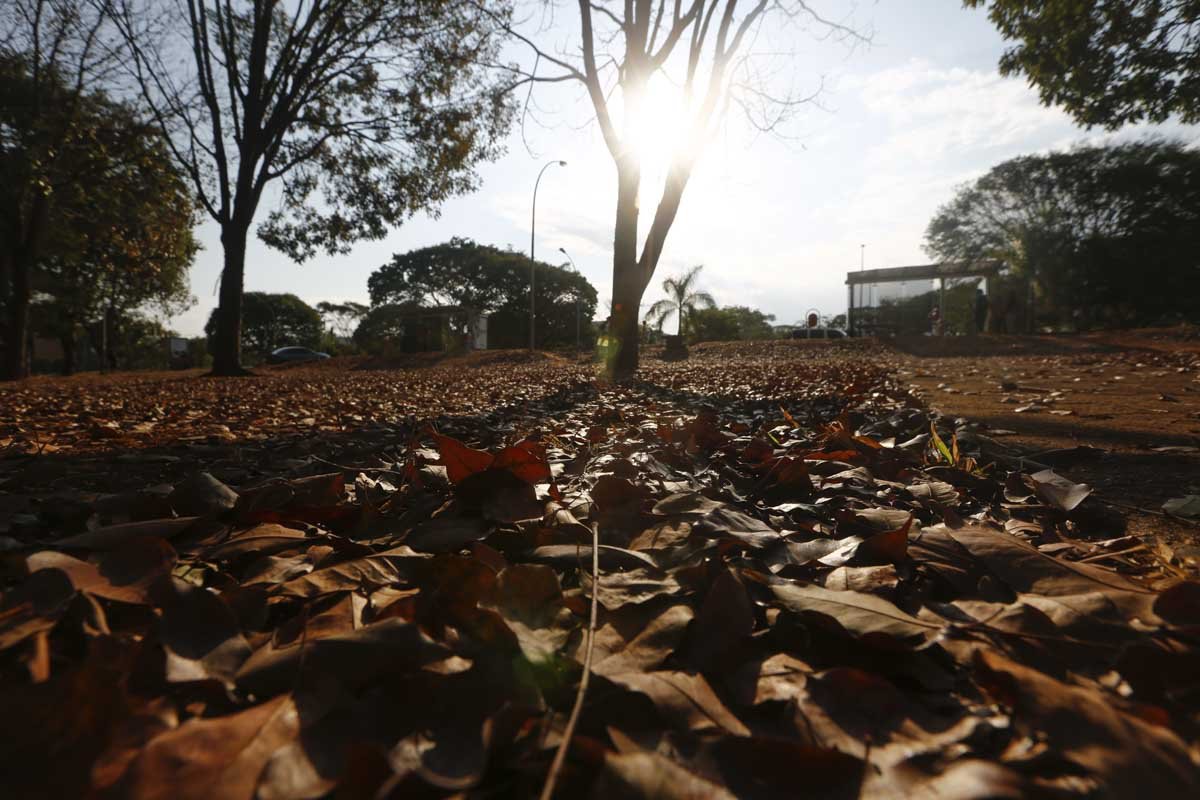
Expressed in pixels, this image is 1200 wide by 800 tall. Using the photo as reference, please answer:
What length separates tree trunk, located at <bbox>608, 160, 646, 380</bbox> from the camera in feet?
28.1

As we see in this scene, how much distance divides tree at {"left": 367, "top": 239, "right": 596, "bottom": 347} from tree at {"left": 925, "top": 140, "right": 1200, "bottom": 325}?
25.1m

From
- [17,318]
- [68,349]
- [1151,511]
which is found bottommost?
[1151,511]

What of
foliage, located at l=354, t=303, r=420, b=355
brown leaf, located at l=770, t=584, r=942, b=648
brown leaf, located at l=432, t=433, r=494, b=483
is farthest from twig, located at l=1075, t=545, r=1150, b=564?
foliage, located at l=354, t=303, r=420, b=355

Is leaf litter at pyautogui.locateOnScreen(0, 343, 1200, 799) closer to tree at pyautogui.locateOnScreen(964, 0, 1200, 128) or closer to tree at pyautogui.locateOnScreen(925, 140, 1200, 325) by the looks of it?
tree at pyautogui.locateOnScreen(964, 0, 1200, 128)

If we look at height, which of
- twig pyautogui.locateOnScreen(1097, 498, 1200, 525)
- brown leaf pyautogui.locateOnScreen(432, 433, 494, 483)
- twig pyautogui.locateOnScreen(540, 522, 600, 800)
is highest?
brown leaf pyautogui.locateOnScreen(432, 433, 494, 483)

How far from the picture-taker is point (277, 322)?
53.2m

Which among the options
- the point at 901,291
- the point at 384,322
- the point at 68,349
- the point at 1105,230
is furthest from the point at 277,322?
the point at 1105,230

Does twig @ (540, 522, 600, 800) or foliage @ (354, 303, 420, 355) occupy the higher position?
foliage @ (354, 303, 420, 355)

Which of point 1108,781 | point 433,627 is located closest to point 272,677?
point 433,627

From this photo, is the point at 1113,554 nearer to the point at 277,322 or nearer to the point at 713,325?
the point at 713,325

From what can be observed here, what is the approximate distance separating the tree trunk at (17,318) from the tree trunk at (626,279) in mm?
13835

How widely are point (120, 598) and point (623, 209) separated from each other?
8312mm

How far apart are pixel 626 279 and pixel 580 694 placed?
8.32 metres

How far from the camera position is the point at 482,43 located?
1059cm
